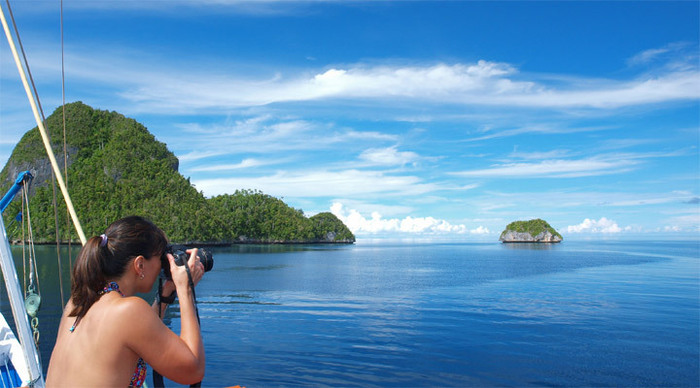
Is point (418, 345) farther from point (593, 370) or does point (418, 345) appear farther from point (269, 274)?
point (269, 274)

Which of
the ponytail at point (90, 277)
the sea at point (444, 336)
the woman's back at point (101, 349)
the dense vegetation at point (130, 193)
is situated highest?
the dense vegetation at point (130, 193)

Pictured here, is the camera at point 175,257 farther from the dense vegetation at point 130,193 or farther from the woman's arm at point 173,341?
the dense vegetation at point 130,193

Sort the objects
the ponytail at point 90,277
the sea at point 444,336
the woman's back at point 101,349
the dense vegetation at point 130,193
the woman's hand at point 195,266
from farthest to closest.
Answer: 1. the dense vegetation at point 130,193
2. the sea at point 444,336
3. the woman's hand at point 195,266
4. the ponytail at point 90,277
5. the woman's back at point 101,349

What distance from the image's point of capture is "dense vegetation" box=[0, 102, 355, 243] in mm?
127938

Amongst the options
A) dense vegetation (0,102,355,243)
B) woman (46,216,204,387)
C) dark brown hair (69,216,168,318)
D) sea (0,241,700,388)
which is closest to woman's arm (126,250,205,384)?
woman (46,216,204,387)

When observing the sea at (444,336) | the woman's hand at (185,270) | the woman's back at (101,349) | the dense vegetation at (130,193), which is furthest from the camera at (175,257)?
the dense vegetation at (130,193)

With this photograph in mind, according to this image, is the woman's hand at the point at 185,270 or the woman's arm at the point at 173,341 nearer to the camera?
A: the woman's arm at the point at 173,341

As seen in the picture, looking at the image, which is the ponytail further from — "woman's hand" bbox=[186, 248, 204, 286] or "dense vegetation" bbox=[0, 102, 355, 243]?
"dense vegetation" bbox=[0, 102, 355, 243]

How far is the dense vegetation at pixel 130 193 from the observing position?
127938 millimetres

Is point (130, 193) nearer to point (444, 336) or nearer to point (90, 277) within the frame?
point (444, 336)

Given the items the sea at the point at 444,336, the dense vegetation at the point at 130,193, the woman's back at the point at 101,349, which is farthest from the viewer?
the dense vegetation at the point at 130,193

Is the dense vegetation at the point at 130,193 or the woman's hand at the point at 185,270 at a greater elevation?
the dense vegetation at the point at 130,193

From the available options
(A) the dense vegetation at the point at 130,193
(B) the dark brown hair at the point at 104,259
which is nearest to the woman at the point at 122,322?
(B) the dark brown hair at the point at 104,259

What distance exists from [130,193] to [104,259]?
153m
